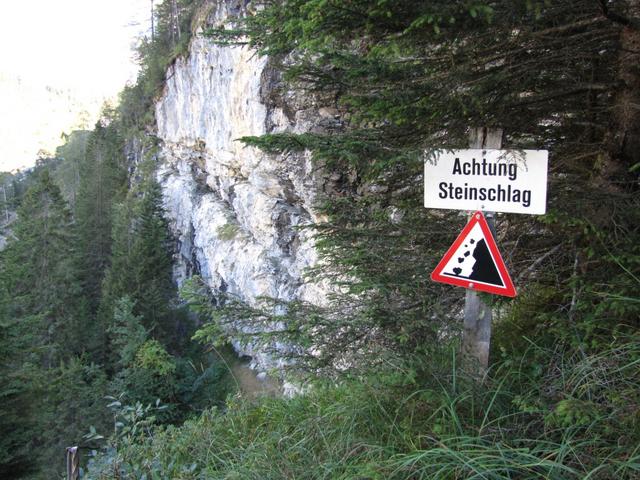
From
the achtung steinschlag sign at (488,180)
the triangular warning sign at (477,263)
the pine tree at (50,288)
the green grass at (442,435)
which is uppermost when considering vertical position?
the achtung steinschlag sign at (488,180)

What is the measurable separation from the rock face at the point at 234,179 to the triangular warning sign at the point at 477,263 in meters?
7.71

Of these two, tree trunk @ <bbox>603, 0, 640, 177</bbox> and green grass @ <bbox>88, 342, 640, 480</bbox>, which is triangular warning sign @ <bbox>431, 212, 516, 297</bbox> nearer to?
green grass @ <bbox>88, 342, 640, 480</bbox>

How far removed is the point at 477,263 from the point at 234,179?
19.9 meters

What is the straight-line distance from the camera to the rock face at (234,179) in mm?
14938

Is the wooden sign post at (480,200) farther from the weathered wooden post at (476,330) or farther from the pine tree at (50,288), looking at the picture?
the pine tree at (50,288)

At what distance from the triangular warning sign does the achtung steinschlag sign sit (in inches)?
4.6

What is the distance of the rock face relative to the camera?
14938 mm

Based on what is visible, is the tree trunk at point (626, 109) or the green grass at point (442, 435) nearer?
the green grass at point (442, 435)

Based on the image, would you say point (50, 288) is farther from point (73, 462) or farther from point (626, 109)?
point (626, 109)

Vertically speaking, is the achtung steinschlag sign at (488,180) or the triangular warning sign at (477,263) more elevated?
the achtung steinschlag sign at (488,180)

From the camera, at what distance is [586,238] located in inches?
99.3

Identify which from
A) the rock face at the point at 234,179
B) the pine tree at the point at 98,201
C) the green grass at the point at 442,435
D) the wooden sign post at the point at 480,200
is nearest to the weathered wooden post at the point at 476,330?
the wooden sign post at the point at 480,200

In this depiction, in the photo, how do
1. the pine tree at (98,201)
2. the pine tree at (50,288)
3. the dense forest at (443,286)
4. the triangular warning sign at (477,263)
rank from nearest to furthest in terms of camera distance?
the dense forest at (443,286), the triangular warning sign at (477,263), the pine tree at (50,288), the pine tree at (98,201)

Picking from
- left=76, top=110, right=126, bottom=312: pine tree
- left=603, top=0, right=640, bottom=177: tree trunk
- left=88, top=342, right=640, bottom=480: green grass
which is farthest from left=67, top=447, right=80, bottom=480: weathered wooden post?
left=76, top=110, right=126, bottom=312: pine tree
